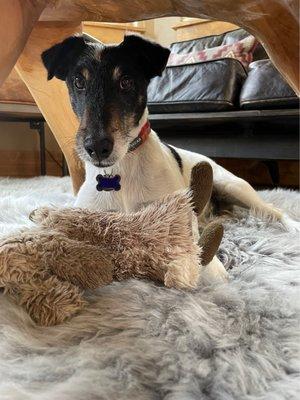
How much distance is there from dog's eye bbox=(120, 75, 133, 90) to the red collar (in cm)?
11

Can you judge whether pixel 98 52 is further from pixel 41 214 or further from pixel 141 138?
pixel 41 214

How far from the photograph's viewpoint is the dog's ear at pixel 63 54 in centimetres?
101

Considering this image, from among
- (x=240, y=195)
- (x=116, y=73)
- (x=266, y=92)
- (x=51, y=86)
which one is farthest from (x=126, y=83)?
(x=266, y=92)

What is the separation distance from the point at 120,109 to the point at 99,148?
0.13 m

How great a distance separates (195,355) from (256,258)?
45 cm

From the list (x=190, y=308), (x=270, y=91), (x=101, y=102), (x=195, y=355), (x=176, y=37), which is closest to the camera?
(x=195, y=355)

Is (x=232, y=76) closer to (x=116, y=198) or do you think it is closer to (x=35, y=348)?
(x=116, y=198)

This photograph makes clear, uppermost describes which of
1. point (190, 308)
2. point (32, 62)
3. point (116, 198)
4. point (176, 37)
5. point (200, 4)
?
point (200, 4)

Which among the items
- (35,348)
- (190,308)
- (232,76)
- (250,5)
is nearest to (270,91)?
(232,76)

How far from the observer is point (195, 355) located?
495 millimetres

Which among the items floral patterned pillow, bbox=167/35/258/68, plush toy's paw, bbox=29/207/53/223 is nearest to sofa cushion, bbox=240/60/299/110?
floral patterned pillow, bbox=167/35/258/68

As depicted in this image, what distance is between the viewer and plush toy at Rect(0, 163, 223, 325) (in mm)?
607

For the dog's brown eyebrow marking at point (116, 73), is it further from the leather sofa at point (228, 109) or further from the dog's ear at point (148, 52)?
the leather sofa at point (228, 109)

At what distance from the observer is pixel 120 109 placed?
0.91m
